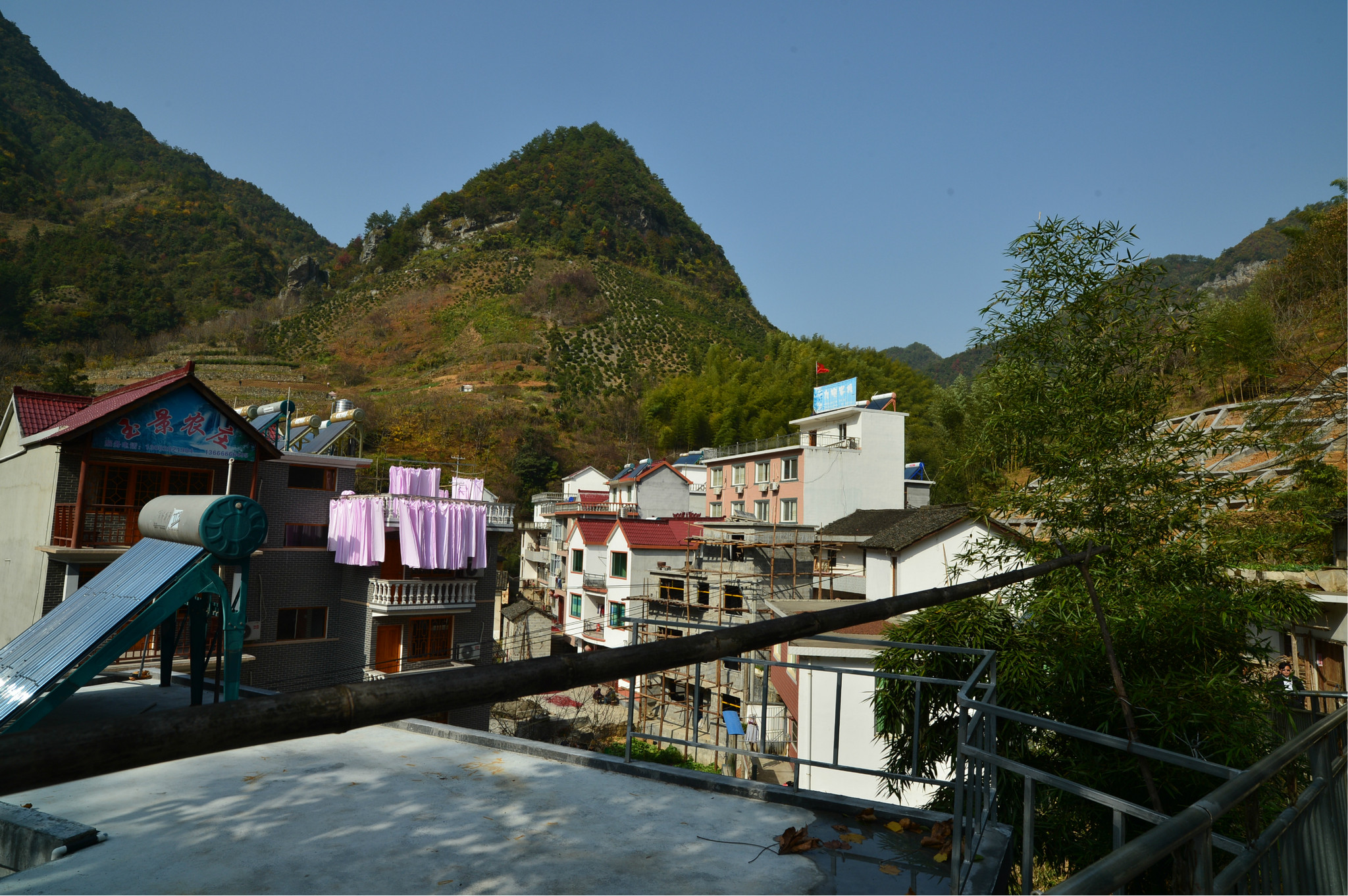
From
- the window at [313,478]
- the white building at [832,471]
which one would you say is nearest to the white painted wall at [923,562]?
the white building at [832,471]

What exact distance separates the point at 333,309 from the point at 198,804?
91730 millimetres

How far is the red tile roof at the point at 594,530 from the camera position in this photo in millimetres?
30531

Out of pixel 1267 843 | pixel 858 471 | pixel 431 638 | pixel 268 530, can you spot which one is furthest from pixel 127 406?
pixel 858 471

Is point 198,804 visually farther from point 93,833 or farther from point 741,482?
point 741,482

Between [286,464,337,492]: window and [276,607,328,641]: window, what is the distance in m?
2.93

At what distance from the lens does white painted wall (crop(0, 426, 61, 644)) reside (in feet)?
45.6

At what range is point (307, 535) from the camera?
58.7 feet

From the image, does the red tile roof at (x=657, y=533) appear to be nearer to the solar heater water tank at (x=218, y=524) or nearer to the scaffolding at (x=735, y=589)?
the scaffolding at (x=735, y=589)

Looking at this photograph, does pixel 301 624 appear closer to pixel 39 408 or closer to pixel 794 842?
pixel 39 408

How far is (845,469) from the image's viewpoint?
102ft

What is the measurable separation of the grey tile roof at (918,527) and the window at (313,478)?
1469 centimetres

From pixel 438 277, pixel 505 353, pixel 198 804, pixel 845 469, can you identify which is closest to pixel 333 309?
pixel 438 277

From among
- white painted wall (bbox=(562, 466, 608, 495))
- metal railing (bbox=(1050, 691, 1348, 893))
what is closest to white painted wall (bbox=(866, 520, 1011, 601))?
metal railing (bbox=(1050, 691, 1348, 893))

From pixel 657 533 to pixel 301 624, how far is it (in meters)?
14.6
